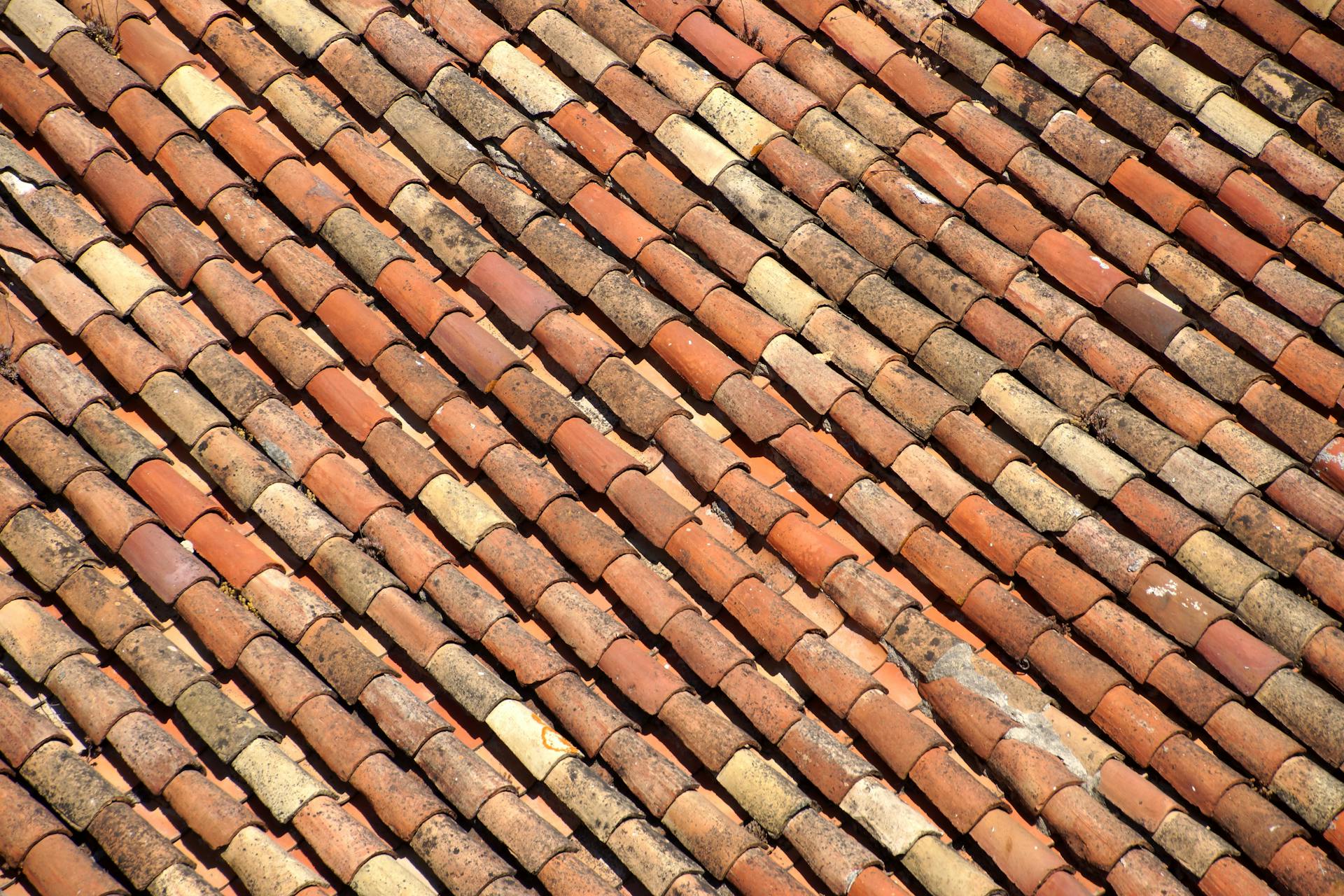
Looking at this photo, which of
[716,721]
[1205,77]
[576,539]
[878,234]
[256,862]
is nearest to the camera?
[256,862]

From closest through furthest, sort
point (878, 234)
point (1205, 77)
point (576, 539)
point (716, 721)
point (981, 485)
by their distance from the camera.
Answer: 1. point (716, 721)
2. point (576, 539)
3. point (981, 485)
4. point (878, 234)
5. point (1205, 77)

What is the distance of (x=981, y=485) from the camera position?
468cm

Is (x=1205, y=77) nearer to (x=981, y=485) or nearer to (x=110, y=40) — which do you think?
(x=981, y=485)

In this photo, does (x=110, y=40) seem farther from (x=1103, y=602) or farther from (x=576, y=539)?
(x=1103, y=602)

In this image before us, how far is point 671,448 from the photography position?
178 inches

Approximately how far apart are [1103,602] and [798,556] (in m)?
1.24

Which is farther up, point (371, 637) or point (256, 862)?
point (371, 637)

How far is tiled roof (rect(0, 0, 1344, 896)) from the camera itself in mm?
3938

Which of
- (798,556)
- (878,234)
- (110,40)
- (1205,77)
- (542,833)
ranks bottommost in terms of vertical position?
(542,833)

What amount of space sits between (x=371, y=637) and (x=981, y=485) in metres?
2.62

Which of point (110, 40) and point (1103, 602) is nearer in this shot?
point (1103, 602)

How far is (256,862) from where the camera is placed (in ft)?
12.2

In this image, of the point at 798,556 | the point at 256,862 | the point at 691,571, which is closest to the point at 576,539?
the point at 691,571

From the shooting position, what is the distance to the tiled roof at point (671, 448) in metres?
3.94
